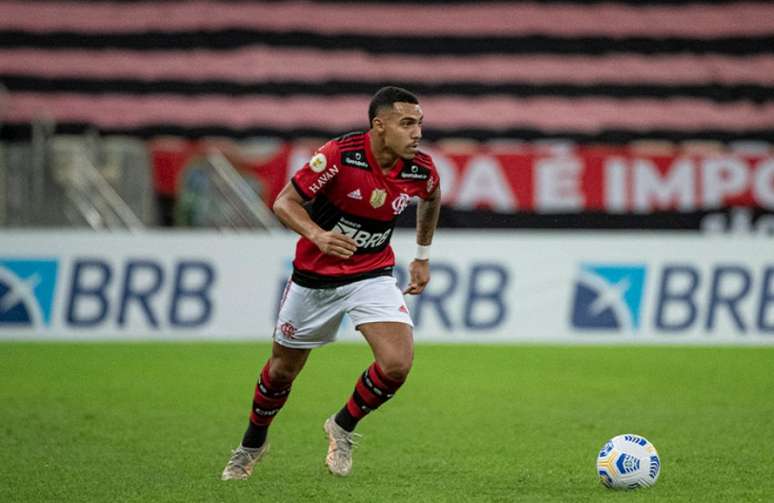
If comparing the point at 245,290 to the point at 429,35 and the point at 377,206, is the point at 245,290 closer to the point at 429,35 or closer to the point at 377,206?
the point at 377,206

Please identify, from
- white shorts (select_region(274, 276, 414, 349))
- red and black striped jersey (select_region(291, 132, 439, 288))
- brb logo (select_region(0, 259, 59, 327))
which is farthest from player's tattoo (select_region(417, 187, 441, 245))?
brb logo (select_region(0, 259, 59, 327))

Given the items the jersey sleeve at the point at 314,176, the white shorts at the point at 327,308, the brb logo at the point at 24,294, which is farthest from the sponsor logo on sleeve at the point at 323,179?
the brb logo at the point at 24,294

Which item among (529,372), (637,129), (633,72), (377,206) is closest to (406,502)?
(377,206)

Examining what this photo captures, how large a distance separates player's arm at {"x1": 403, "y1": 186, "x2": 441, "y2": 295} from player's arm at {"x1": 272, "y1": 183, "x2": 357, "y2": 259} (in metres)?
0.67

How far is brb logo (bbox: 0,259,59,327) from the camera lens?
44.2 feet

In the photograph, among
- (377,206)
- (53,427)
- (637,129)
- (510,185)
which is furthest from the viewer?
(637,129)

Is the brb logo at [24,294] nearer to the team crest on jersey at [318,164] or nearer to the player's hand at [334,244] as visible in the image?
the team crest on jersey at [318,164]

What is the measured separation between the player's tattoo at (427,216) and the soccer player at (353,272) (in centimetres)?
20

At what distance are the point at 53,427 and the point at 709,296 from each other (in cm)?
796

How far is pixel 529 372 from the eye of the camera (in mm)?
11406

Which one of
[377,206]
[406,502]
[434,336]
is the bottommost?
[434,336]

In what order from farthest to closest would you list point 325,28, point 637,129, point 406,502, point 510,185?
point 325,28, point 637,129, point 510,185, point 406,502

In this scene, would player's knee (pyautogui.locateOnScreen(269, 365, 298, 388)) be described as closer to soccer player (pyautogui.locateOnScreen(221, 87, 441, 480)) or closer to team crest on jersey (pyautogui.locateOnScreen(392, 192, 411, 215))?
soccer player (pyautogui.locateOnScreen(221, 87, 441, 480))

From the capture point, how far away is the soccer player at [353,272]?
603 cm
